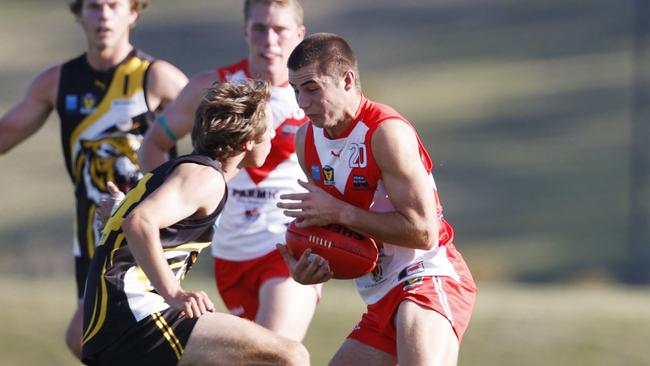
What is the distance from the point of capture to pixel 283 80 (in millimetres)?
7277

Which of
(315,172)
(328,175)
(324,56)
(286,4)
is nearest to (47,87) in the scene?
(286,4)

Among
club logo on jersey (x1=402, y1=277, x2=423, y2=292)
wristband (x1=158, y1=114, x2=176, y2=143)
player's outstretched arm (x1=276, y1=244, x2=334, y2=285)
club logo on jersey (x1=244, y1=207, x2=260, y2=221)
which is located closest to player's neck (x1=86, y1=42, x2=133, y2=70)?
wristband (x1=158, y1=114, x2=176, y2=143)

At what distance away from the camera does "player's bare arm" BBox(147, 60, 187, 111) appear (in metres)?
7.69

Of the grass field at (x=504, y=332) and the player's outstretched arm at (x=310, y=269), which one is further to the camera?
the grass field at (x=504, y=332)

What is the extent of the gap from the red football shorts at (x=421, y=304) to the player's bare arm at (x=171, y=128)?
173 cm

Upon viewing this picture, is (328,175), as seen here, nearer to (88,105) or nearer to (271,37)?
(271,37)

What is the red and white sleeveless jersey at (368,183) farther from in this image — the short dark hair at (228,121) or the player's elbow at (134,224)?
the player's elbow at (134,224)

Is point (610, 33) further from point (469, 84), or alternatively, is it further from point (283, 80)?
point (283, 80)

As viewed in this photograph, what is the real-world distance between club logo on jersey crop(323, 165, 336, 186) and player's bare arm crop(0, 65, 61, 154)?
2.46 meters

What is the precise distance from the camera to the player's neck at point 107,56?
7.77 meters

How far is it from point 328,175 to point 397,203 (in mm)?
462

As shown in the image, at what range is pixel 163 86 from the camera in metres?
7.70

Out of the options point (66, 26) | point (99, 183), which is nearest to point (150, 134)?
point (99, 183)

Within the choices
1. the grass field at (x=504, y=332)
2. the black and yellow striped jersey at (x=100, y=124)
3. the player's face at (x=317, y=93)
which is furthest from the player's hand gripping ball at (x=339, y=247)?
the grass field at (x=504, y=332)
